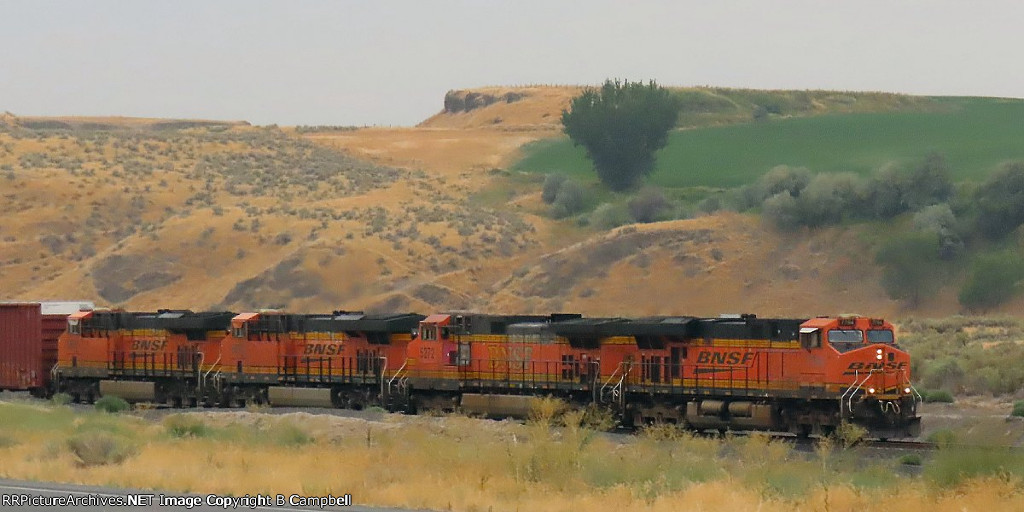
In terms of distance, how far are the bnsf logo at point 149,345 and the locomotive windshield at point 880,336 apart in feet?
74.2

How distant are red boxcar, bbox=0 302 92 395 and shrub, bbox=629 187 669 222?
169 ft

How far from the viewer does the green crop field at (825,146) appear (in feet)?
341

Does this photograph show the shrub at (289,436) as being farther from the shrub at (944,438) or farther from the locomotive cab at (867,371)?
the shrub at (944,438)

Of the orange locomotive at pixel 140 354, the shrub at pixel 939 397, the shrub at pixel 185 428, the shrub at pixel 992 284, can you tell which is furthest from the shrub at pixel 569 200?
the shrub at pixel 185 428

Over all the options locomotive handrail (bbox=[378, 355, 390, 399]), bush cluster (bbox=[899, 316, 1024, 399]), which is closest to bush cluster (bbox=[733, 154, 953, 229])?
bush cluster (bbox=[899, 316, 1024, 399])

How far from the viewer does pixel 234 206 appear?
94.2 m

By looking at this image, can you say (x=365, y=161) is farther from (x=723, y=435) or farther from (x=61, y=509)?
(x=61, y=509)

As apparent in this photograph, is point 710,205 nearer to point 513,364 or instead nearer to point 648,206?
point 648,206

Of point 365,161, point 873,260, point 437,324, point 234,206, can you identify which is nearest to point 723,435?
point 437,324

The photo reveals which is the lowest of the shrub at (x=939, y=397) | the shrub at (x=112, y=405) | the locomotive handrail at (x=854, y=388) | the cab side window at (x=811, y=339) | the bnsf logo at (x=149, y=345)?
the shrub at (x=112, y=405)

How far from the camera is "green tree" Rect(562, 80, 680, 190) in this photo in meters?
103

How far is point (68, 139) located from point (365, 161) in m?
23.8

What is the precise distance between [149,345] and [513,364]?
46.3 feet

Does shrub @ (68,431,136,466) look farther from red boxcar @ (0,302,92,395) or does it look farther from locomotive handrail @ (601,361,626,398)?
red boxcar @ (0,302,92,395)
